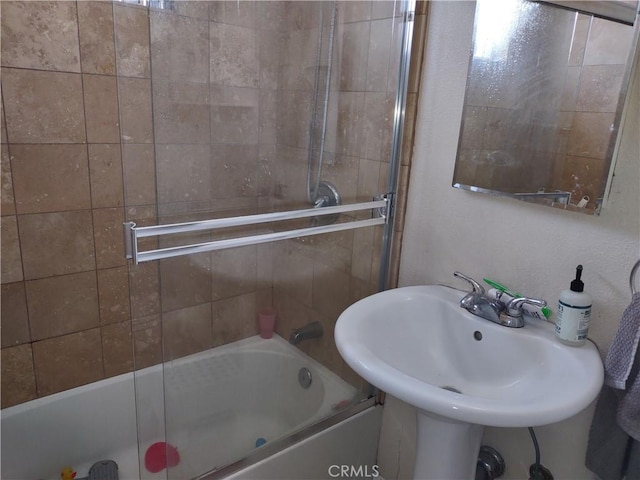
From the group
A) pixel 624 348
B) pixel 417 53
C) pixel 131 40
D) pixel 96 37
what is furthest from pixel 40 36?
pixel 624 348

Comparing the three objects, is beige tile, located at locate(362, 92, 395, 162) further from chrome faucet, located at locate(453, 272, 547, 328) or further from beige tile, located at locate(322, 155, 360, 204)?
chrome faucet, located at locate(453, 272, 547, 328)

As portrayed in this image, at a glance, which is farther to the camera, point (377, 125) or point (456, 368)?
point (377, 125)

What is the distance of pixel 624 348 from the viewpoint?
3.28 ft

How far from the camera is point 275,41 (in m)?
1.36

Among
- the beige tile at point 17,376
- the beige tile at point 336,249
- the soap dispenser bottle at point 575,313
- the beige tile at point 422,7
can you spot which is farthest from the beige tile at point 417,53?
the beige tile at point 17,376

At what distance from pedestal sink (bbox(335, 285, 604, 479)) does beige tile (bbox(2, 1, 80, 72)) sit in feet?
3.96

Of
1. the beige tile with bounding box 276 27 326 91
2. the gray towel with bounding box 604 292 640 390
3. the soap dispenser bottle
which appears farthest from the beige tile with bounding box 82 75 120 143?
the gray towel with bounding box 604 292 640 390

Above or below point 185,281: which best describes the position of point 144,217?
above

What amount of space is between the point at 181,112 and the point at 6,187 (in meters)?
0.75

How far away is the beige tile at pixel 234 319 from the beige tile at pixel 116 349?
0.60 meters

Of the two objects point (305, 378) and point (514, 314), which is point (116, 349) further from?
point (514, 314)

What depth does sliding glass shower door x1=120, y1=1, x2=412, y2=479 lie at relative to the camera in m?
1.17

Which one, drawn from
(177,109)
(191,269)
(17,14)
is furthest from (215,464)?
(17,14)

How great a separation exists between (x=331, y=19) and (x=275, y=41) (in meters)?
0.21
